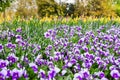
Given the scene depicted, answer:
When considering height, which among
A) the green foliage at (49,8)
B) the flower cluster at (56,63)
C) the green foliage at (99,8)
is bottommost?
the green foliage at (99,8)

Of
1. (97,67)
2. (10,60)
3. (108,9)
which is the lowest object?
(108,9)

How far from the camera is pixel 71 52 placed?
4410mm

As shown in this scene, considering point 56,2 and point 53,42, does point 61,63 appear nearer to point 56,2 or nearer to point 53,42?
point 53,42

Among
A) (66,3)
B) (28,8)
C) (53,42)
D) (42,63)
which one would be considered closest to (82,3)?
(66,3)

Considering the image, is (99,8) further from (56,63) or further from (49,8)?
(56,63)

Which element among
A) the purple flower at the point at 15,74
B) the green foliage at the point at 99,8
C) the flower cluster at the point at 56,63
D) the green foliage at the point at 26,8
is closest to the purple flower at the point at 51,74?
the flower cluster at the point at 56,63

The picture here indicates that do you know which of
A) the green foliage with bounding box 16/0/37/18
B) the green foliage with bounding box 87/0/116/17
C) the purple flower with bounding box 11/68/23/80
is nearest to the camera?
the purple flower with bounding box 11/68/23/80

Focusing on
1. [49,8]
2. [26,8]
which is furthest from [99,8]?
[26,8]

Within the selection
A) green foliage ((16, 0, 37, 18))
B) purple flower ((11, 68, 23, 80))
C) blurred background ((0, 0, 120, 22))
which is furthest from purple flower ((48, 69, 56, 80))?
green foliage ((16, 0, 37, 18))

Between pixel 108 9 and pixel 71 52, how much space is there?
21815mm

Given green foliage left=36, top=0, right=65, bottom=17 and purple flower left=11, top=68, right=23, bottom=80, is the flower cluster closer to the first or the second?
purple flower left=11, top=68, right=23, bottom=80

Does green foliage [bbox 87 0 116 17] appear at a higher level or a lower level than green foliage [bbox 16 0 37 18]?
lower

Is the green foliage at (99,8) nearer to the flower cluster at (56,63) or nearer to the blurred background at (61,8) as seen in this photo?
the blurred background at (61,8)

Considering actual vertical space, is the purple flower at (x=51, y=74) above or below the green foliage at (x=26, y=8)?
above
